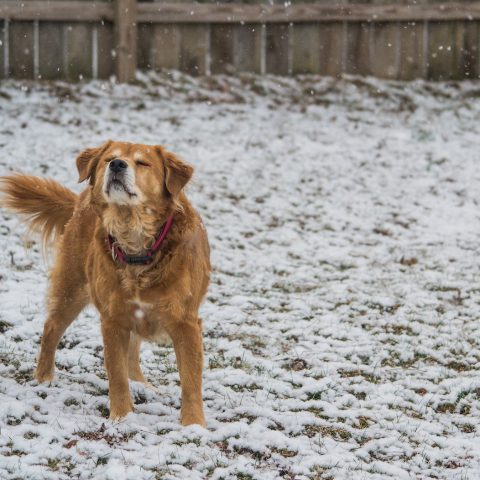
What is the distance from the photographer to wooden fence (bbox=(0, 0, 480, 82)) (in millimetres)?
10656

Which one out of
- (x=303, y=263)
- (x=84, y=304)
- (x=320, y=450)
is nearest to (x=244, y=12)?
(x=303, y=263)

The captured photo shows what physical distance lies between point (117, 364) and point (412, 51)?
917 centimetres

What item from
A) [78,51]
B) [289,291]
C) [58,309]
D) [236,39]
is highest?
[236,39]

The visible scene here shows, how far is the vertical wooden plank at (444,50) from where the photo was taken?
12.1 meters

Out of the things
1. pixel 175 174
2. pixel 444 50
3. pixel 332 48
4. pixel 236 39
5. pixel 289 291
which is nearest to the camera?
pixel 175 174

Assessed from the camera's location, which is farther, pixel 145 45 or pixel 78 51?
pixel 145 45

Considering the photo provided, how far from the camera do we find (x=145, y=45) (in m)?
11.2

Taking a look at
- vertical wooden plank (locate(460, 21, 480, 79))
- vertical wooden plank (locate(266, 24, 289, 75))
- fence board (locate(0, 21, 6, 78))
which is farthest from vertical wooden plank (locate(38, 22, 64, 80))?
vertical wooden plank (locate(460, 21, 480, 79))

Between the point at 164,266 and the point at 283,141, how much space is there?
6446mm

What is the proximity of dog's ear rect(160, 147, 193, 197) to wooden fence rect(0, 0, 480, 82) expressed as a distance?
275 inches

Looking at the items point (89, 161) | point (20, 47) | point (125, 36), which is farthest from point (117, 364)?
point (20, 47)

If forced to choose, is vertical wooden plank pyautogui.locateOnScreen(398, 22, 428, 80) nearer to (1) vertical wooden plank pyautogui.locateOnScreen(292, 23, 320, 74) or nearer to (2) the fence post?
(1) vertical wooden plank pyautogui.locateOnScreen(292, 23, 320, 74)

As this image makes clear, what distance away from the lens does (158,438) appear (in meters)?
3.92

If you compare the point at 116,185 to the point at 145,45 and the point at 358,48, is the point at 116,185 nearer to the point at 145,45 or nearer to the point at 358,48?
the point at 145,45
